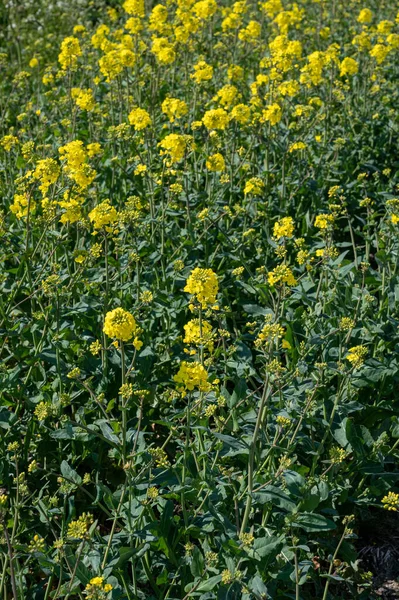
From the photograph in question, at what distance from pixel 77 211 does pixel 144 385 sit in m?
0.91

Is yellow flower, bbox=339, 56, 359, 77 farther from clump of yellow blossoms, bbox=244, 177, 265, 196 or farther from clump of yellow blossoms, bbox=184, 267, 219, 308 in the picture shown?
clump of yellow blossoms, bbox=184, 267, 219, 308

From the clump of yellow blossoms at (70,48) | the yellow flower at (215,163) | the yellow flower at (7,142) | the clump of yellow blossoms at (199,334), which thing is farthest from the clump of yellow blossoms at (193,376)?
the clump of yellow blossoms at (70,48)

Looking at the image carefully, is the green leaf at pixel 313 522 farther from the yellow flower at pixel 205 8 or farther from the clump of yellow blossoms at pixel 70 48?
the yellow flower at pixel 205 8

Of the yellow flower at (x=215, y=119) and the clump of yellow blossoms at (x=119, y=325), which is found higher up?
the clump of yellow blossoms at (x=119, y=325)

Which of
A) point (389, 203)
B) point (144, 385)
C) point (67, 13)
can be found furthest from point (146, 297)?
point (67, 13)

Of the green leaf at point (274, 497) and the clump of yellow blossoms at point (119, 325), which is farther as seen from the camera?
the green leaf at point (274, 497)

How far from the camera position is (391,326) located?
151 inches

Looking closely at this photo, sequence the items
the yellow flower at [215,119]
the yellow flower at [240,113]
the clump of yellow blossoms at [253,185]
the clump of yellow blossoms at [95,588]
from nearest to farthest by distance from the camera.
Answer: the clump of yellow blossoms at [95,588] → the clump of yellow blossoms at [253,185] → the yellow flower at [215,119] → the yellow flower at [240,113]

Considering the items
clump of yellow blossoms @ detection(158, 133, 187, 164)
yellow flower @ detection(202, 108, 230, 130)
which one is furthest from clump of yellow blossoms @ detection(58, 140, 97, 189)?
yellow flower @ detection(202, 108, 230, 130)

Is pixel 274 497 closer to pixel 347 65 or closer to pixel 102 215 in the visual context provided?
pixel 102 215

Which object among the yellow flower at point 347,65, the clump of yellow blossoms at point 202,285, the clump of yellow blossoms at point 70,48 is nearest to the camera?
the clump of yellow blossoms at point 202,285

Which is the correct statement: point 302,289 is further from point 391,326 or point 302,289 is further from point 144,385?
point 144,385

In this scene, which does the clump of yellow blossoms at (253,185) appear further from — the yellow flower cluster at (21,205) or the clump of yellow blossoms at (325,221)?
the yellow flower cluster at (21,205)

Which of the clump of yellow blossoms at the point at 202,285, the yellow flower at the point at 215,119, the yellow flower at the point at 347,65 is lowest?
the yellow flower at the point at 347,65
